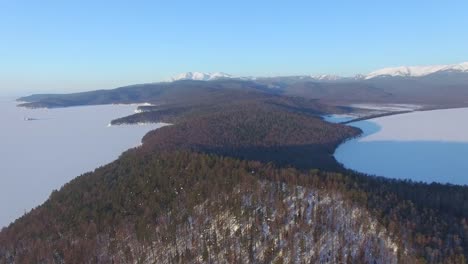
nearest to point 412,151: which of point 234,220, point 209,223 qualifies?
point 234,220

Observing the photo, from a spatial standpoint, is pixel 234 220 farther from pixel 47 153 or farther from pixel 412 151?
pixel 47 153

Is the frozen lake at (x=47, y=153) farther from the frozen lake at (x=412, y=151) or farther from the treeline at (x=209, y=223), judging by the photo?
the frozen lake at (x=412, y=151)

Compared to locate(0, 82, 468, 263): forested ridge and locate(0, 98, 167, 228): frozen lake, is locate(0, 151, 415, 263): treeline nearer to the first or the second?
locate(0, 82, 468, 263): forested ridge

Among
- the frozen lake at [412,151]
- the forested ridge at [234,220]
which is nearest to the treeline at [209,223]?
the forested ridge at [234,220]

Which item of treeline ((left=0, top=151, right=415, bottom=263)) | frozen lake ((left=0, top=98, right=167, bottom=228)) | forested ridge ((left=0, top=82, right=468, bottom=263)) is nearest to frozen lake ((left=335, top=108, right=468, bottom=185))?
forested ridge ((left=0, top=82, right=468, bottom=263))

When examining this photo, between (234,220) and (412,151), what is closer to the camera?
(234,220)
